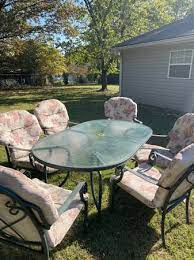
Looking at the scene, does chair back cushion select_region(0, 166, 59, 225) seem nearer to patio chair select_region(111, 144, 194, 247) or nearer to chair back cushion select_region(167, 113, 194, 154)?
patio chair select_region(111, 144, 194, 247)

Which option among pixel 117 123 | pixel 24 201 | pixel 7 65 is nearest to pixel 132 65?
pixel 117 123

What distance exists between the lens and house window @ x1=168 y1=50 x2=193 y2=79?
844 centimetres

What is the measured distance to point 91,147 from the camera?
9.23 ft

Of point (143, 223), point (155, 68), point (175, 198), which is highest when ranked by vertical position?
point (155, 68)

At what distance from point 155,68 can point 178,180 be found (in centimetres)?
851

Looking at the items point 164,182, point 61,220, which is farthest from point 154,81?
point 61,220

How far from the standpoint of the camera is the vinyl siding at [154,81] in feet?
28.5

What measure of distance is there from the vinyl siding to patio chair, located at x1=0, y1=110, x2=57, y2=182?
6.33 m

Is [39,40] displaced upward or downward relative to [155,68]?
upward

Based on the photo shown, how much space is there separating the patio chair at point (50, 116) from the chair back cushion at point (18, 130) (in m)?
0.34

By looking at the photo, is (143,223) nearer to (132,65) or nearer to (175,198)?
(175,198)

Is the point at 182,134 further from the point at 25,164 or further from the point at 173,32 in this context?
the point at 173,32

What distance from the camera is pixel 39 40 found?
17203mm

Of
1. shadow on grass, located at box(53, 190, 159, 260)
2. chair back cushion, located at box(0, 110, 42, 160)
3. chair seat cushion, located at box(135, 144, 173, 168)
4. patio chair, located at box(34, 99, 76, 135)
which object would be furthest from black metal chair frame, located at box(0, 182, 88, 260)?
patio chair, located at box(34, 99, 76, 135)
